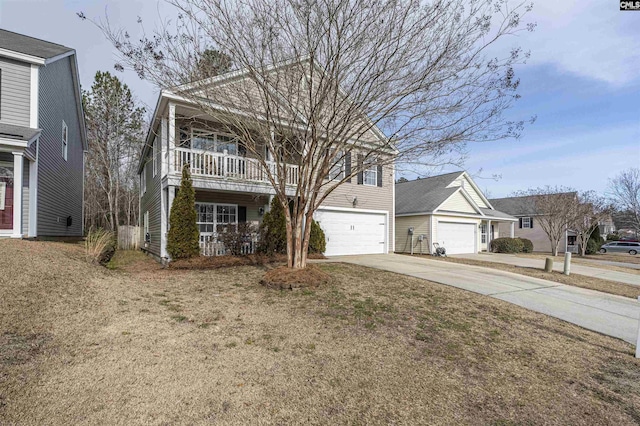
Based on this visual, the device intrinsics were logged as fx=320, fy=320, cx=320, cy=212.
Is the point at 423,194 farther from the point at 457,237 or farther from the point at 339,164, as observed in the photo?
the point at 339,164

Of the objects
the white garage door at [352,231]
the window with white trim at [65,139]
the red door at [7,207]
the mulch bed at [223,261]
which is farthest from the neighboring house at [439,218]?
the window with white trim at [65,139]

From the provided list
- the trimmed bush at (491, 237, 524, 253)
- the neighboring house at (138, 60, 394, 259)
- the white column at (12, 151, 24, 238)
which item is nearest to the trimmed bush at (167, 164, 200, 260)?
the neighboring house at (138, 60, 394, 259)

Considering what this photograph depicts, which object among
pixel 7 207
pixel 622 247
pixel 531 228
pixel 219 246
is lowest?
pixel 622 247

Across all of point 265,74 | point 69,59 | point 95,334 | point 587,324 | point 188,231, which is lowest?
point 587,324

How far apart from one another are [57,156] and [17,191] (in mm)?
5260

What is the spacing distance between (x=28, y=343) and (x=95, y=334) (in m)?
0.64

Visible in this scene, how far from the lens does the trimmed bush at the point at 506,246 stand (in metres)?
22.1

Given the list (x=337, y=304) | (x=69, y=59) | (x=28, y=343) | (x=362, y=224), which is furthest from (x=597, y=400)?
(x=69, y=59)

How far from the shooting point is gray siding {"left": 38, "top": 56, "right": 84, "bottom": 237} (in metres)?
11.4

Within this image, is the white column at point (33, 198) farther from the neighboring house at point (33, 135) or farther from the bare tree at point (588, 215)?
the bare tree at point (588, 215)

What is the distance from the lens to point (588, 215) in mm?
23250

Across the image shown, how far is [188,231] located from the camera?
9.67 meters

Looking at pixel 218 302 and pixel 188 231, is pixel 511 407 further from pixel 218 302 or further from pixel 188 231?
pixel 188 231

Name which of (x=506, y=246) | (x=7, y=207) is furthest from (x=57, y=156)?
(x=506, y=246)
